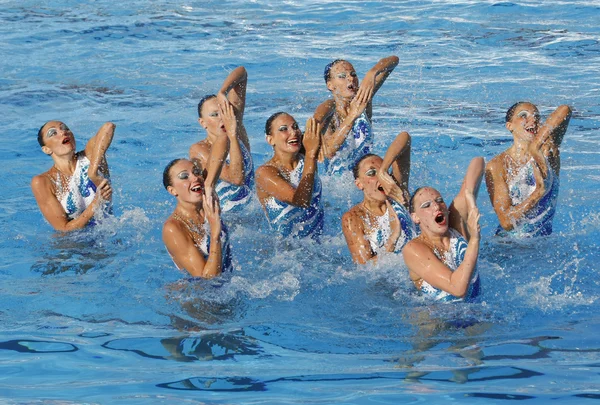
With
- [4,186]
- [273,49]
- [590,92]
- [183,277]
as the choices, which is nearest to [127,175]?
[4,186]

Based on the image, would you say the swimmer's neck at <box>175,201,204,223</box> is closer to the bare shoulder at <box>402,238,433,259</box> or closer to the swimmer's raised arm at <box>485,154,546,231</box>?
the bare shoulder at <box>402,238,433,259</box>

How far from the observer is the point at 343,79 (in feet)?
29.1

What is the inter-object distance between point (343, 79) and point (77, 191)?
2.95 m

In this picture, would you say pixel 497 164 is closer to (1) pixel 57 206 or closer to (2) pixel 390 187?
(2) pixel 390 187

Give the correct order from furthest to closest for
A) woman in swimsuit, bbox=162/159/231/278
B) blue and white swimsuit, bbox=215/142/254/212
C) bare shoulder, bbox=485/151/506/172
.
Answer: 1. blue and white swimsuit, bbox=215/142/254/212
2. bare shoulder, bbox=485/151/506/172
3. woman in swimsuit, bbox=162/159/231/278

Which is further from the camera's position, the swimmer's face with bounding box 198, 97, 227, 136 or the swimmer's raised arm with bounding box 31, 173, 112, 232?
the swimmer's face with bounding box 198, 97, 227, 136

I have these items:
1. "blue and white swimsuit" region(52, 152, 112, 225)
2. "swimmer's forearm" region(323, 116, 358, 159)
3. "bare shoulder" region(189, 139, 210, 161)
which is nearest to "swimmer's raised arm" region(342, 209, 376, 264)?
"swimmer's forearm" region(323, 116, 358, 159)

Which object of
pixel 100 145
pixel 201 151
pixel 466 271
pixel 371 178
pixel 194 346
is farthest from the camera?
pixel 201 151

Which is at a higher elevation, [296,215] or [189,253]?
[296,215]

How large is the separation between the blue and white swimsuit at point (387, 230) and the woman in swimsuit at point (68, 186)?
2.39 m

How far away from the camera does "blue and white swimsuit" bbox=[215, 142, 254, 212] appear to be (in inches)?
320

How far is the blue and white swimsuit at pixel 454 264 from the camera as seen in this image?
19.3 feet

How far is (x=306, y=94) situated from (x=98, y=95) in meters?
3.03

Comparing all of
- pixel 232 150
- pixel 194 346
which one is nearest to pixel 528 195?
pixel 232 150
